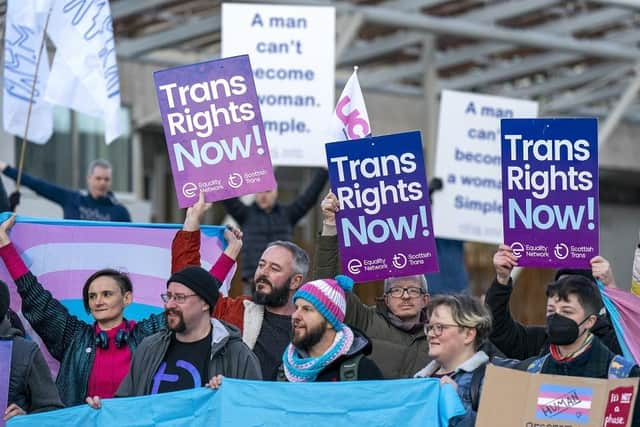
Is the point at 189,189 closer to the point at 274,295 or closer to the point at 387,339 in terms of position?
the point at 274,295

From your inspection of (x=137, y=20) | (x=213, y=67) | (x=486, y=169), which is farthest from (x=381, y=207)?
(x=137, y=20)

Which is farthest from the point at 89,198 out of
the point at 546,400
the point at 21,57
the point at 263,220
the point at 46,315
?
the point at 546,400

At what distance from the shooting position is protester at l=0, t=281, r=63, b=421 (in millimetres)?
7668

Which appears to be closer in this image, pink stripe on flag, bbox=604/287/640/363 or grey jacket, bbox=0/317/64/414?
grey jacket, bbox=0/317/64/414

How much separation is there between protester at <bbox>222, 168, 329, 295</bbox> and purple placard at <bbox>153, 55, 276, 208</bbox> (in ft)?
Result: 12.1

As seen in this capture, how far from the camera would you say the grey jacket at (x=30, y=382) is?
767cm

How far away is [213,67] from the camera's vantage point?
936 cm

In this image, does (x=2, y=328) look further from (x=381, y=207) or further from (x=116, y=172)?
(x=116, y=172)

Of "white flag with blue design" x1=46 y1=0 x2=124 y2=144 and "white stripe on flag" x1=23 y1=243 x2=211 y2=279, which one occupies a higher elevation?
"white flag with blue design" x1=46 y1=0 x2=124 y2=144

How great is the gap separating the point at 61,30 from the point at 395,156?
9.01 ft

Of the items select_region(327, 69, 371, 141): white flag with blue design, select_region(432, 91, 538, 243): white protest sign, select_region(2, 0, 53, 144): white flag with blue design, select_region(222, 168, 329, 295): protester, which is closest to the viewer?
select_region(327, 69, 371, 141): white flag with blue design

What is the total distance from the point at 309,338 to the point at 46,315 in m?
1.60

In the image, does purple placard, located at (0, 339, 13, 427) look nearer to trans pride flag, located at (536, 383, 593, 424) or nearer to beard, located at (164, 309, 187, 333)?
beard, located at (164, 309, 187, 333)

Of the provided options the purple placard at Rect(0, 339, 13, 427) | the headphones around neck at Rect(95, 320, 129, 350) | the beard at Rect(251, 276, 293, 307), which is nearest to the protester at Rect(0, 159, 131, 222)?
the beard at Rect(251, 276, 293, 307)
